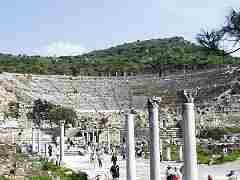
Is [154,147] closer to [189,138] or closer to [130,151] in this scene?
[189,138]

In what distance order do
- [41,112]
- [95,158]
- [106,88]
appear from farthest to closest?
[106,88] → [41,112] → [95,158]

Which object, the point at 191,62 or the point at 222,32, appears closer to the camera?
the point at 222,32

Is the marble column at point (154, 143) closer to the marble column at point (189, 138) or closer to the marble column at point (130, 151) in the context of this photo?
the marble column at point (189, 138)

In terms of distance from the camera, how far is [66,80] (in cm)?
9038

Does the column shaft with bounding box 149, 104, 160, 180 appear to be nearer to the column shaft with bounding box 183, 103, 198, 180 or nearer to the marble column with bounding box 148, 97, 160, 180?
the marble column with bounding box 148, 97, 160, 180

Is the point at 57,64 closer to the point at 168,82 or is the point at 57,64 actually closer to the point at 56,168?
the point at 168,82

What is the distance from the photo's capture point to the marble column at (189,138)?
13.2 metres

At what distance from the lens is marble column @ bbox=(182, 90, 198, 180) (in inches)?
520

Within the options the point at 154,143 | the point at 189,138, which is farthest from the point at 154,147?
the point at 189,138

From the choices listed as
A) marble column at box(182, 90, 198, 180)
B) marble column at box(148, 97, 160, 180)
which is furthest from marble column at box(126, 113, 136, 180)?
marble column at box(182, 90, 198, 180)

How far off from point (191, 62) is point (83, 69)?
2335 centimetres

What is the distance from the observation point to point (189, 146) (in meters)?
13.4

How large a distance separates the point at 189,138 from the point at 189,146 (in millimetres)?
205

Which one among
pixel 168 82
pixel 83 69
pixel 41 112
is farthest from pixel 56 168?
pixel 83 69
